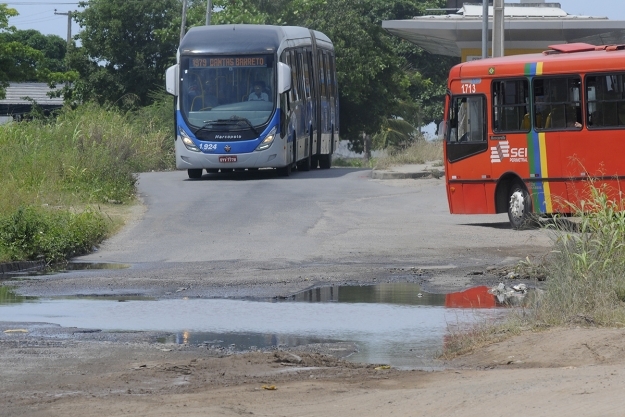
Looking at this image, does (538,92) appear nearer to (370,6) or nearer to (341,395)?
(341,395)

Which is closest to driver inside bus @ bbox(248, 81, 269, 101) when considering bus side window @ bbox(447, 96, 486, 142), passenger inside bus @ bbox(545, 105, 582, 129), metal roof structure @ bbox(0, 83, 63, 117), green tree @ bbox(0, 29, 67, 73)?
bus side window @ bbox(447, 96, 486, 142)

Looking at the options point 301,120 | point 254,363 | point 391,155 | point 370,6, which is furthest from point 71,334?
point 370,6

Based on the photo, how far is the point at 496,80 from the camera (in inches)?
750

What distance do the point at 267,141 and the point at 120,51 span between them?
31.6 metres

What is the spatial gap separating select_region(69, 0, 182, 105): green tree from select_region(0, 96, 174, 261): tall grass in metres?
17.4

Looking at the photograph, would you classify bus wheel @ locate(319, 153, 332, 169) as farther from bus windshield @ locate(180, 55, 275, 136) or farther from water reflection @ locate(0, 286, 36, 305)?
water reflection @ locate(0, 286, 36, 305)

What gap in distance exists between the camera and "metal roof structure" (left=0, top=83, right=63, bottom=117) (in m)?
84.0

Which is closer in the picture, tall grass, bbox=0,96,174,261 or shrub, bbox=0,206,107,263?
shrub, bbox=0,206,107,263

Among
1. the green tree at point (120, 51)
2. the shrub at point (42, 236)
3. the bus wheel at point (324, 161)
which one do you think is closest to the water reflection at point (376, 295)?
the shrub at point (42, 236)

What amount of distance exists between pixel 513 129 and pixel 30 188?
9089 millimetres

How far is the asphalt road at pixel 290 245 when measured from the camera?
13344mm

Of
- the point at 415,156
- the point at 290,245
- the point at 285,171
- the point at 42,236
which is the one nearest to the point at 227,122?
the point at 285,171

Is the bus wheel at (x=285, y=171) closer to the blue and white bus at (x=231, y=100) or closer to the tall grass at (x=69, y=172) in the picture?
the blue and white bus at (x=231, y=100)

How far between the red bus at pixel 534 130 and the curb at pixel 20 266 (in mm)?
7011
